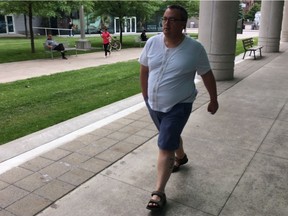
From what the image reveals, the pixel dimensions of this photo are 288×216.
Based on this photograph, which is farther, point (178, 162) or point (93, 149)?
point (93, 149)

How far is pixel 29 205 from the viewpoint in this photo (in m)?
3.37

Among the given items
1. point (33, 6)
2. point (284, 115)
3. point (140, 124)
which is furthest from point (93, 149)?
point (33, 6)

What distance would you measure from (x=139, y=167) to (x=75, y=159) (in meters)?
0.86

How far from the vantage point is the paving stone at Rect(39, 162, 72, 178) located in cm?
402

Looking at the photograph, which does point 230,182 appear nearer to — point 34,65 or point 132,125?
point 132,125

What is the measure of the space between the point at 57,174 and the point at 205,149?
197cm

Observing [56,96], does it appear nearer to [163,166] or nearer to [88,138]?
[88,138]

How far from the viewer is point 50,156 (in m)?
4.54

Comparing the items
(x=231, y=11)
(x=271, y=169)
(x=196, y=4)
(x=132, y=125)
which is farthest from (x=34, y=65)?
(x=196, y=4)

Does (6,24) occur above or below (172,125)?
above

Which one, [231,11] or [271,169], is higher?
[231,11]

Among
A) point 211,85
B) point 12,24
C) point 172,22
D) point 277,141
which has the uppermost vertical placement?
point 172,22

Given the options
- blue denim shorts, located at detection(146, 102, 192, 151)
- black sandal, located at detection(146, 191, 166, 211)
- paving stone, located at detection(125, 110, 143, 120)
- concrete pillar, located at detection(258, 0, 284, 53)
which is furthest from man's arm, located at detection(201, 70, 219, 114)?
concrete pillar, located at detection(258, 0, 284, 53)

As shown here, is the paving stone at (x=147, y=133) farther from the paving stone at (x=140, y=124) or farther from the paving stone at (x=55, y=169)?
the paving stone at (x=55, y=169)
